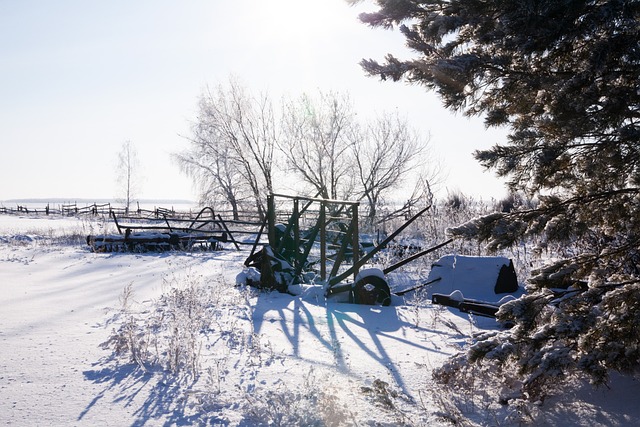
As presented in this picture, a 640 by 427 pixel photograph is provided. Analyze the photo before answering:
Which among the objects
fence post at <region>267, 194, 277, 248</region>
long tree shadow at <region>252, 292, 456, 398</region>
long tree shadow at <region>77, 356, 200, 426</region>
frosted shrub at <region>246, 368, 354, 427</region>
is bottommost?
long tree shadow at <region>252, 292, 456, 398</region>

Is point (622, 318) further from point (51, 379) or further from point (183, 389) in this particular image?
point (51, 379)

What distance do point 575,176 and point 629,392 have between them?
5.01ft

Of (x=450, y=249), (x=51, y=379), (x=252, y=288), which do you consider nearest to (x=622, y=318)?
(x=51, y=379)

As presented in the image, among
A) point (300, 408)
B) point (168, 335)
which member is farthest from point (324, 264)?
point (300, 408)

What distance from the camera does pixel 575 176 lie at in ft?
11.3

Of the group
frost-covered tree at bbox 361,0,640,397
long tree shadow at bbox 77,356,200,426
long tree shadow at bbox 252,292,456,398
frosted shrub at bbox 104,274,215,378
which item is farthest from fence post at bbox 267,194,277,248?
frost-covered tree at bbox 361,0,640,397

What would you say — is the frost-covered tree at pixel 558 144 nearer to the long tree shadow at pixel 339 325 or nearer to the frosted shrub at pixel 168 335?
the long tree shadow at pixel 339 325

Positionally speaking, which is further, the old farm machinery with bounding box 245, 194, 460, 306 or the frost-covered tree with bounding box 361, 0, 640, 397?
the old farm machinery with bounding box 245, 194, 460, 306

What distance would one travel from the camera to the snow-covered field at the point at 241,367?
290 centimetres

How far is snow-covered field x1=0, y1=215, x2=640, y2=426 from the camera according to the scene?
2898mm

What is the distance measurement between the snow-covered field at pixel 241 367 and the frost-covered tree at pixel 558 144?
0.43 metres

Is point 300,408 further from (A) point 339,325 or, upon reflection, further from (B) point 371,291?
(B) point 371,291

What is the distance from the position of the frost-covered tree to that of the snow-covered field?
1.41 ft

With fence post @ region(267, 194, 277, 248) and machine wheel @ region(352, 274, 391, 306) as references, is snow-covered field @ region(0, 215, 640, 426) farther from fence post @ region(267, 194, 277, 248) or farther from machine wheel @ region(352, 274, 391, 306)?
fence post @ region(267, 194, 277, 248)
